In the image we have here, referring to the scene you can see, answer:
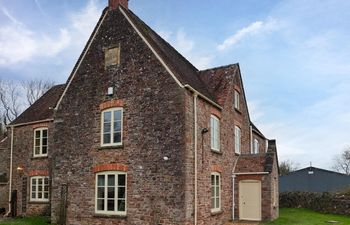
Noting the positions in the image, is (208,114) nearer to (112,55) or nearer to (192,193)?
(192,193)

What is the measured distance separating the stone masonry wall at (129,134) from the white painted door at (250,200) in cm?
714

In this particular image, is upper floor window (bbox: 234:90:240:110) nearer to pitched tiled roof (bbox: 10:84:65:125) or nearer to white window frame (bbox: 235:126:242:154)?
white window frame (bbox: 235:126:242:154)

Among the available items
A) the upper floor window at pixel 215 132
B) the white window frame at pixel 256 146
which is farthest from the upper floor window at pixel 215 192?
the white window frame at pixel 256 146

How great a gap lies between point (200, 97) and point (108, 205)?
21.8ft

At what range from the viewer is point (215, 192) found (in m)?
20.0

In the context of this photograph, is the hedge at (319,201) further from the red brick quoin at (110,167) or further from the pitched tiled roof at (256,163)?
the red brick quoin at (110,167)

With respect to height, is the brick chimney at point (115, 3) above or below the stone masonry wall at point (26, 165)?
above

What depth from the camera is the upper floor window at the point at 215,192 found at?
1958 cm

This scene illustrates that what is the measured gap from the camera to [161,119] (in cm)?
1734

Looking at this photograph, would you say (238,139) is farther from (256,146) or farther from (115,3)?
(115,3)

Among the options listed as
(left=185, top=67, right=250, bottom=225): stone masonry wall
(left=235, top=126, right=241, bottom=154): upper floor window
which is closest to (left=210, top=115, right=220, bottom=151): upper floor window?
(left=185, top=67, right=250, bottom=225): stone masonry wall

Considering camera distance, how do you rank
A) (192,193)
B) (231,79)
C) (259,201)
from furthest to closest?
(231,79), (259,201), (192,193)

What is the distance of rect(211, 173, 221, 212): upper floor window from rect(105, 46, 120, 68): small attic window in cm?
739

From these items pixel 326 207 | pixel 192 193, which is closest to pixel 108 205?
pixel 192 193
